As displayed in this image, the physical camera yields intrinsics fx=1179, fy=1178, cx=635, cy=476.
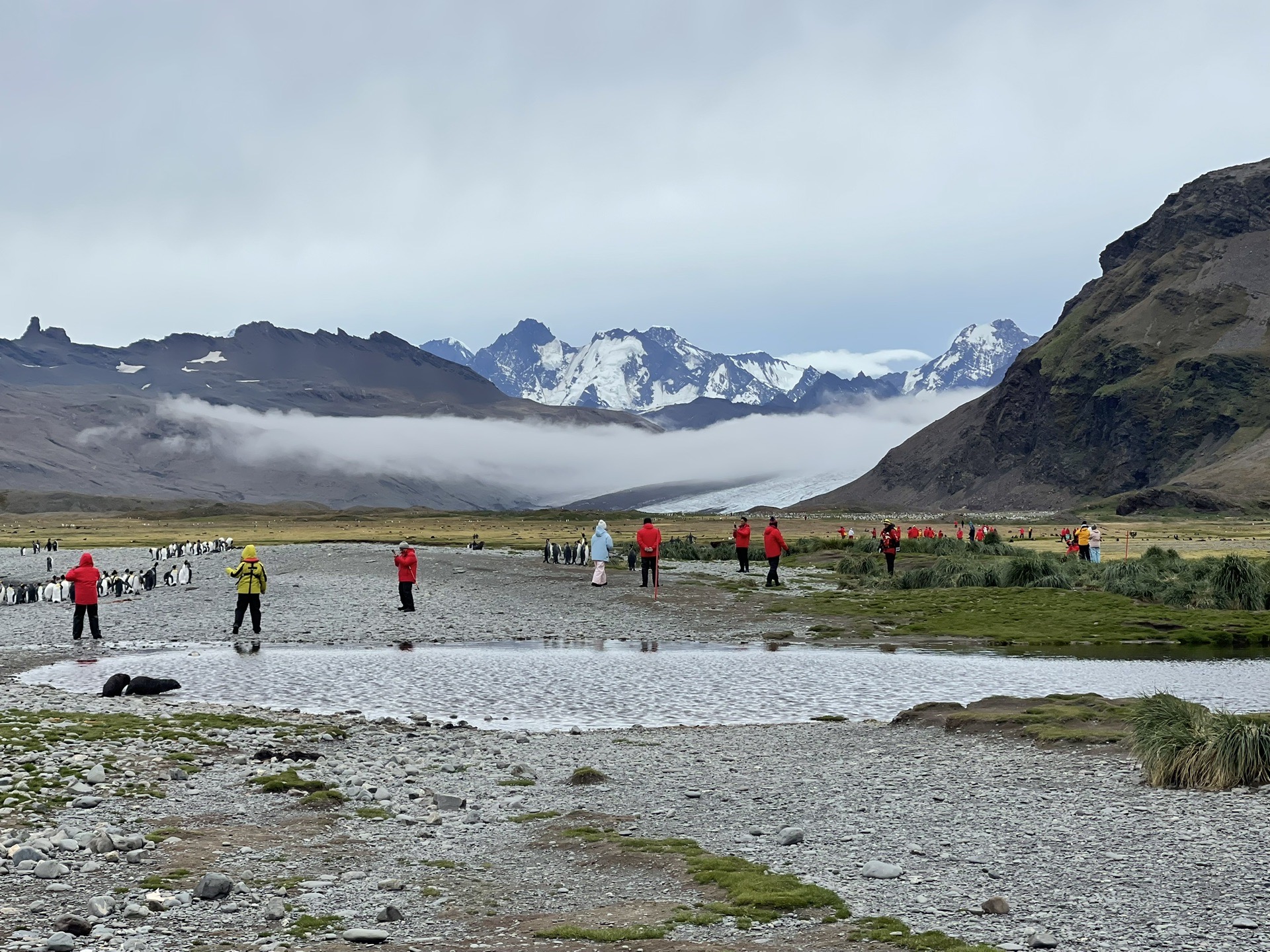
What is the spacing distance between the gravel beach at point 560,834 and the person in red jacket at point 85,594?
1090cm

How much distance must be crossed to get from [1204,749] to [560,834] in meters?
6.53

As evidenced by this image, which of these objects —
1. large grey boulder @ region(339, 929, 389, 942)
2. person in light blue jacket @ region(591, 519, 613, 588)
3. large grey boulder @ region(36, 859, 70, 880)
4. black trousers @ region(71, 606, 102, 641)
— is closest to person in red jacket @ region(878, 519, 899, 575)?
person in light blue jacket @ region(591, 519, 613, 588)

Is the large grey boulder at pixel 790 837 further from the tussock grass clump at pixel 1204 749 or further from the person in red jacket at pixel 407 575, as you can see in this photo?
the person in red jacket at pixel 407 575

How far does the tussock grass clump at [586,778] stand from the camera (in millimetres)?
13375

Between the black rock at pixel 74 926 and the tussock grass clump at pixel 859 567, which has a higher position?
the tussock grass clump at pixel 859 567

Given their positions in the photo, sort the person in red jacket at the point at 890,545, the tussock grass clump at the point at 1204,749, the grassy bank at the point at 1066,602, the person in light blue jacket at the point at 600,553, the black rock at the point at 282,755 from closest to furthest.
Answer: the tussock grass clump at the point at 1204,749 < the black rock at the point at 282,755 < the grassy bank at the point at 1066,602 < the person in light blue jacket at the point at 600,553 < the person in red jacket at the point at 890,545

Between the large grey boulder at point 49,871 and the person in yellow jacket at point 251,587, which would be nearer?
the large grey boulder at point 49,871

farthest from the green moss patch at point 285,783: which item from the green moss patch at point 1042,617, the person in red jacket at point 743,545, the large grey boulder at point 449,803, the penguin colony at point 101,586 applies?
the person in red jacket at point 743,545

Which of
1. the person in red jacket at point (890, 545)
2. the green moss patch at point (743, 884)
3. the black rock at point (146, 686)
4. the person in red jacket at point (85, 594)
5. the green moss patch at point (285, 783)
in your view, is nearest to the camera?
the green moss patch at point (743, 884)

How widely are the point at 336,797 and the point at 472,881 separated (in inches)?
136

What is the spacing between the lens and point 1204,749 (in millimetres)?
11914

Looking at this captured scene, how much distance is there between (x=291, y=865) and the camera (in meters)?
9.91

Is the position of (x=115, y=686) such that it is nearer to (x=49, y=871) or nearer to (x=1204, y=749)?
(x=49, y=871)

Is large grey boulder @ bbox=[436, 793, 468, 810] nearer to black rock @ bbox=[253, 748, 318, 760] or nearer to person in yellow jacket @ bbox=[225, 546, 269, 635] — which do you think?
black rock @ bbox=[253, 748, 318, 760]
